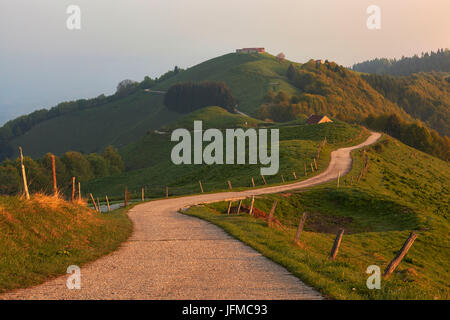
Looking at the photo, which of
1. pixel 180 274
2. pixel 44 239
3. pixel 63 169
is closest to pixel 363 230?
pixel 180 274

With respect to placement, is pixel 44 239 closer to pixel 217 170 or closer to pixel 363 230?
pixel 363 230

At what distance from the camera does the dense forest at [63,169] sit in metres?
103

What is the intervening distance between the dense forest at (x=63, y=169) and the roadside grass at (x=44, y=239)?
85974 mm

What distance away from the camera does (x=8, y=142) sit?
197m

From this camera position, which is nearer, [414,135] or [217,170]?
[217,170]

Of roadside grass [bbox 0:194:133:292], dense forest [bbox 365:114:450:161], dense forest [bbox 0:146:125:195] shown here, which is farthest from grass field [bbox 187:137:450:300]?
dense forest [bbox 0:146:125:195]

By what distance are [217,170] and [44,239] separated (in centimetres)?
5565

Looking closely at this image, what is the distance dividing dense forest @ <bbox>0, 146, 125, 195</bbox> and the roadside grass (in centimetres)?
8597

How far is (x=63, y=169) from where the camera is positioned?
115 m

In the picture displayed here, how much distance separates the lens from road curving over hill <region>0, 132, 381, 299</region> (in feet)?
38.5

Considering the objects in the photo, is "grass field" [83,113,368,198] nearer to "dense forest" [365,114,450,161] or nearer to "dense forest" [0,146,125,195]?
"dense forest" [0,146,125,195]

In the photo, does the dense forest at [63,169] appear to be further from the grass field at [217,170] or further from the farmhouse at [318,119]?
the farmhouse at [318,119]
